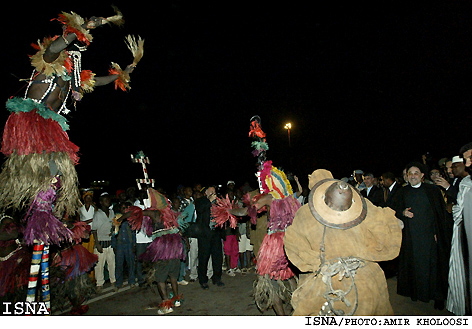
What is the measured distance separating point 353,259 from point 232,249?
5.92m

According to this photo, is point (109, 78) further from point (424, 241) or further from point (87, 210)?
point (424, 241)

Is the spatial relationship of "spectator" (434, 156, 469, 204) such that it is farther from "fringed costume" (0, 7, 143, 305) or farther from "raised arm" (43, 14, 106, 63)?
"raised arm" (43, 14, 106, 63)

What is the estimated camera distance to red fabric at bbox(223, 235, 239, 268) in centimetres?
838

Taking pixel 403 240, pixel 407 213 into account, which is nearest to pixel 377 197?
pixel 403 240

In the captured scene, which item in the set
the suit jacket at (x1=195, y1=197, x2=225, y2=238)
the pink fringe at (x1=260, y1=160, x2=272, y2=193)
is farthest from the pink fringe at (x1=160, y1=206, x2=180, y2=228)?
the pink fringe at (x1=260, y1=160, x2=272, y2=193)

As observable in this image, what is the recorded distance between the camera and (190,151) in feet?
85.0

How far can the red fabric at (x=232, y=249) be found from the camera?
27.5 feet

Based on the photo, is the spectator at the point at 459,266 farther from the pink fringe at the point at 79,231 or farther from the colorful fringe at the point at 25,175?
the pink fringe at the point at 79,231

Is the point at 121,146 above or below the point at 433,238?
above

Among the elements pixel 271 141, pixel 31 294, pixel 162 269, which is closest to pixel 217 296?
pixel 162 269

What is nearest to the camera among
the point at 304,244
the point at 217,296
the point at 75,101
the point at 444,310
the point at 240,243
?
the point at 304,244

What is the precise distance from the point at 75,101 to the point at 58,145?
0.67 m

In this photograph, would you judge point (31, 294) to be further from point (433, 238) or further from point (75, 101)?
point (433, 238)

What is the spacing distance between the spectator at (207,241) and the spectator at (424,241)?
3849 mm
